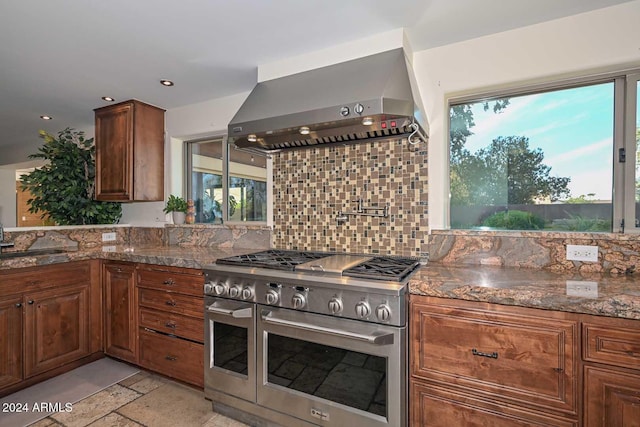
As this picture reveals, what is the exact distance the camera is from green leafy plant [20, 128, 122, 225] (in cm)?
319

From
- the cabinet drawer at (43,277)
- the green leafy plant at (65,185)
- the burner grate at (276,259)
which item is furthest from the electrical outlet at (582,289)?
the green leafy plant at (65,185)

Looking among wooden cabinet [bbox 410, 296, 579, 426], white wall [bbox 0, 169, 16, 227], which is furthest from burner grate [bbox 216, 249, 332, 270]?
white wall [bbox 0, 169, 16, 227]

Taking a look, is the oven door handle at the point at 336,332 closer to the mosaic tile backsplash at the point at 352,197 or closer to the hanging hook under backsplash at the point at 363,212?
the mosaic tile backsplash at the point at 352,197

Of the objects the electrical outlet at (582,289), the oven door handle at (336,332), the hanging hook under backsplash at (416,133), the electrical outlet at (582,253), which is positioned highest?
the hanging hook under backsplash at (416,133)

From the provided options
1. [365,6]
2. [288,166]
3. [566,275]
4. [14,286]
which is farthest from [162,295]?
[566,275]

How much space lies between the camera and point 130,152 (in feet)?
9.89

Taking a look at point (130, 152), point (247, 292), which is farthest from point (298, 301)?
point (130, 152)

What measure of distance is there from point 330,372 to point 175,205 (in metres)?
2.34

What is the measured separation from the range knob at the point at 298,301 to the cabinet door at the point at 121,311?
1.53 m

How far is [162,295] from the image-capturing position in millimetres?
2279

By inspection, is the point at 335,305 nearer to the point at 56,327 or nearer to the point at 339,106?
the point at 339,106

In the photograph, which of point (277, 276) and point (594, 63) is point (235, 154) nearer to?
point (277, 276)

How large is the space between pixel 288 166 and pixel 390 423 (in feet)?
6.10

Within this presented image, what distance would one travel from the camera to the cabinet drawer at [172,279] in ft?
6.93
